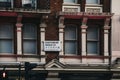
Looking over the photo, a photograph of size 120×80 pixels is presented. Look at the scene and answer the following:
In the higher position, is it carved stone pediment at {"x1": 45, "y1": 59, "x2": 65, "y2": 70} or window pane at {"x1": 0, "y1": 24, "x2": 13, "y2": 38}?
window pane at {"x1": 0, "y1": 24, "x2": 13, "y2": 38}

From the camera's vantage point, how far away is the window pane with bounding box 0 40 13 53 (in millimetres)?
30812

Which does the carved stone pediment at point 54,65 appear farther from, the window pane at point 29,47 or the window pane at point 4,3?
the window pane at point 4,3

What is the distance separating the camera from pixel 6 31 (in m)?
30.8

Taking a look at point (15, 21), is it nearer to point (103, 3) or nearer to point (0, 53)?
point (0, 53)

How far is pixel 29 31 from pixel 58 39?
1.70m

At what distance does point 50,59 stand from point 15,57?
6.47ft

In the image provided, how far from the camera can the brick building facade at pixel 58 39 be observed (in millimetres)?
30500

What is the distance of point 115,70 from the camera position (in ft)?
102

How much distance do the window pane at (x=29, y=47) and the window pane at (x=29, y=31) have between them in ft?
0.94

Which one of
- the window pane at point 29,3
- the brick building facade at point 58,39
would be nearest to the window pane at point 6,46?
the brick building facade at point 58,39

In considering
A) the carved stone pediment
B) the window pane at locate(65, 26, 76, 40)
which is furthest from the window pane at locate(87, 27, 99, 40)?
the carved stone pediment

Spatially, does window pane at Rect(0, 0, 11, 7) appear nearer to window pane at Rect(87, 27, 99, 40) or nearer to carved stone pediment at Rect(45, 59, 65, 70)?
carved stone pediment at Rect(45, 59, 65, 70)

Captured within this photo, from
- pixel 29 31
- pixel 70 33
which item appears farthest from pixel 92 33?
pixel 29 31

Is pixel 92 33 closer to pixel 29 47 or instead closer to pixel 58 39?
pixel 58 39
